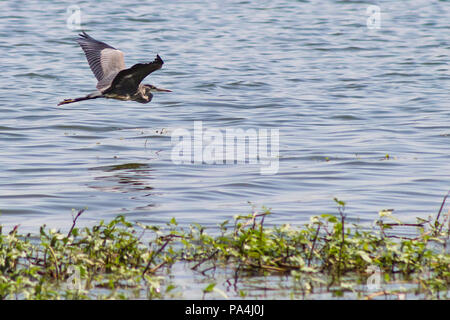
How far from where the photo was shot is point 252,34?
71.4 ft

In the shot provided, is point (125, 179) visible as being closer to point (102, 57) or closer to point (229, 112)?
point (102, 57)

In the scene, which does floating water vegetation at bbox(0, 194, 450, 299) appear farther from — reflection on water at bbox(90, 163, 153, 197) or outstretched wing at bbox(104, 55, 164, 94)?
outstretched wing at bbox(104, 55, 164, 94)

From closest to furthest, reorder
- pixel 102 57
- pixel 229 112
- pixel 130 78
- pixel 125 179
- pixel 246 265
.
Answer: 1. pixel 246 265
2. pixel 125 179
3. pixel 130 78
4. pixel 102 57
5. pixel 229 112

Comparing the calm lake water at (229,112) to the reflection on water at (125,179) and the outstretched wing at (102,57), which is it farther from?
the outstretched wing at (102,57)

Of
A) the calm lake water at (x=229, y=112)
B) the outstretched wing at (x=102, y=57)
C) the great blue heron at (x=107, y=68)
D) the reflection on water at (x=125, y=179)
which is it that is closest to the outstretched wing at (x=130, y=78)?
the great blue heron at (x=107, y=68)

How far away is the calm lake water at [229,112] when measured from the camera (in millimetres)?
7836

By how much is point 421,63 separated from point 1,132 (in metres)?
10.4

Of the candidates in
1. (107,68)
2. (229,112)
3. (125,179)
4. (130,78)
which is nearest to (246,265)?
(125,179)

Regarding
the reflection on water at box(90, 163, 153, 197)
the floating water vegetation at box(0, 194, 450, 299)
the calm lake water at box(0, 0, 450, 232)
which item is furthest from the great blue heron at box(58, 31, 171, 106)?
the floating water vegetation at box(0, 194, 450, 299)

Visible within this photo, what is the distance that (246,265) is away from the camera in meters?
5.25

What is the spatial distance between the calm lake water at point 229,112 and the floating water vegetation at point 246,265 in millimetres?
1523

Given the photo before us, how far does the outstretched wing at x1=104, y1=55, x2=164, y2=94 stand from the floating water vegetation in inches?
136

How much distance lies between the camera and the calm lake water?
25.7 feet

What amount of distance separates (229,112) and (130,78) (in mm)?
3783
